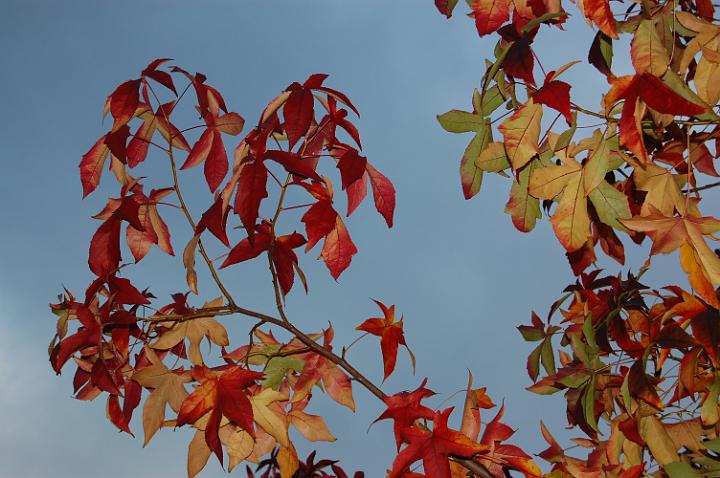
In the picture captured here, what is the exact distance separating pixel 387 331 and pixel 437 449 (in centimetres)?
27

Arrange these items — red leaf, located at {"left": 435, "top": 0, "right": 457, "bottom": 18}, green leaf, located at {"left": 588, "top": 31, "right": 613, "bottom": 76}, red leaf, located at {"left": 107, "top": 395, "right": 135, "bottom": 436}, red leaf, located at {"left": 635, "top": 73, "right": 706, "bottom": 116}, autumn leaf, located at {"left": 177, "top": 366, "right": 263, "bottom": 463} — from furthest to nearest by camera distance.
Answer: red leaf, located at {"left": 435, "top": 0, "right": 457, "bottom": 18}
red leaf, located at {"left": 107, "top": 395, "right": 135, "bottom": 436}
green leaf, located at {"left": 588, "top": 31, "right": 613, "bottom": 76}
autumn leaf, located at {"left": 177, "top": 366, "right": 263, "bottom": 463}
red leaf, located at {"left": 635, "top": 73, "right": 706, "bottom": 116}

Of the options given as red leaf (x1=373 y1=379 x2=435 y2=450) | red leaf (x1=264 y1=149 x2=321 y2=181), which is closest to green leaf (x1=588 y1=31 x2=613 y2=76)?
red leaf (x1=264 y1=149 x2=321 y2=181)

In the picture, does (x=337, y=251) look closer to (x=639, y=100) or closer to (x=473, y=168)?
(x=473, y=168)

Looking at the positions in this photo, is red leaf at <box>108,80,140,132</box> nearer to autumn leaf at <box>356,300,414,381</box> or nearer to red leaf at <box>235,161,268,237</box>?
red leaf at <box>235,161,268,237</box>

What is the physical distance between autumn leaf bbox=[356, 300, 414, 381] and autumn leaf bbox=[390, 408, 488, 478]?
181 mm

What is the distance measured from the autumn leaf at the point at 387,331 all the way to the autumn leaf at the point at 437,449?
18 centimetres

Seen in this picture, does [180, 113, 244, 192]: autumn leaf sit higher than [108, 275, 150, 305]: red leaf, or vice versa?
[180, 113, 244, 192]: autumn leaf

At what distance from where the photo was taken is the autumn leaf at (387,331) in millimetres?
1371

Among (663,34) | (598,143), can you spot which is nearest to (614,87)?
(598,143)

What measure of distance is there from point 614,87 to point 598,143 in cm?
17

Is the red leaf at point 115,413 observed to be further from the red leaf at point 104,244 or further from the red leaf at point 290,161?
the red leaf at point 290,161

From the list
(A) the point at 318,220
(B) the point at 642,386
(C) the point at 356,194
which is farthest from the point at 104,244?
(B) the point at 642,386

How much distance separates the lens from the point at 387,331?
1378 millimetres

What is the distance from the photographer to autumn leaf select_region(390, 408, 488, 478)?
Answer: 1201mm
